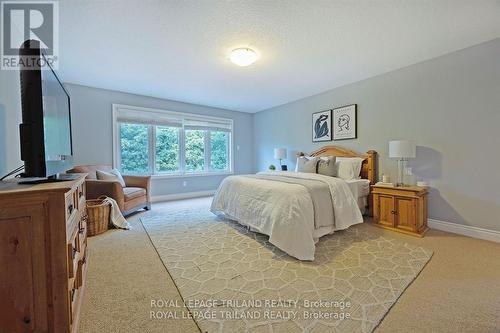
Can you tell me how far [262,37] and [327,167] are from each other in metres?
2.24

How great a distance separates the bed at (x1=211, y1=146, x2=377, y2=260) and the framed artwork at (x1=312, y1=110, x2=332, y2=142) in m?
1.33

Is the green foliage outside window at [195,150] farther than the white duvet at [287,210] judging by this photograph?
Yes

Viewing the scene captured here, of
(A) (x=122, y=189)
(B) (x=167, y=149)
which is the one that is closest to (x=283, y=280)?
(A) (x=122, y=189)

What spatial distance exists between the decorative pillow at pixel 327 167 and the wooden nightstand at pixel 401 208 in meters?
0.66

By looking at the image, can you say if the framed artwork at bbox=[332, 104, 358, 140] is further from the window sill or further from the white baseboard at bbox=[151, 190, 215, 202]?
the white baseboard at bbox=[151, 190, 215, 202]

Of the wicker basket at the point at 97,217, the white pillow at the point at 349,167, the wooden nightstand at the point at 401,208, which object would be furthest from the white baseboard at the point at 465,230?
the wicker basket at the point at 97,217

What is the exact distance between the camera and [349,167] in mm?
3623

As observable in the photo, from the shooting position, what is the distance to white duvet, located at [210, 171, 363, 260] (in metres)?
2.15

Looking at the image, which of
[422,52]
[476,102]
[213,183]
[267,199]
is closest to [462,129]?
[476,102]

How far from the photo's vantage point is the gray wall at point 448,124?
2559mm

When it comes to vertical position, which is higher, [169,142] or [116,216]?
[169,142]

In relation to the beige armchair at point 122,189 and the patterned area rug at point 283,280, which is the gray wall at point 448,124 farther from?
the beige armchair at point 122,189

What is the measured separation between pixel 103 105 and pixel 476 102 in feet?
19.3

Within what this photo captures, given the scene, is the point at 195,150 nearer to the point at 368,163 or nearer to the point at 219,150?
the point at 219,150
